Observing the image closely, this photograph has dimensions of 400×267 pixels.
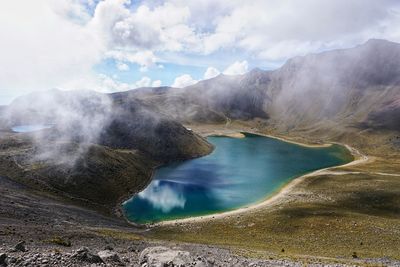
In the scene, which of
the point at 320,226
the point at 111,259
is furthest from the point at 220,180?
the point at 111,259

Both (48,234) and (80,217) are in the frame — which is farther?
(80,217)

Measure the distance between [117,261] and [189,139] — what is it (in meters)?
142

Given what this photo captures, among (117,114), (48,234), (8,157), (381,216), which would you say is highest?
(117,114)

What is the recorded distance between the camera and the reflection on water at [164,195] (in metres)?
90.0

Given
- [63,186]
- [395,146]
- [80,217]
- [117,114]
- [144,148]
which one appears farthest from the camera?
[395,146]

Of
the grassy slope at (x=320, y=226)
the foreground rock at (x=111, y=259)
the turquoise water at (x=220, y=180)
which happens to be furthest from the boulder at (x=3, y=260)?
the turquoise water at (x=220, y=180)

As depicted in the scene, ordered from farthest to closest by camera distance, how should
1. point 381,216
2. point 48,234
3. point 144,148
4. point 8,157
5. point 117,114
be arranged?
1. point 117,114
2. point 144,148
3. point 8,157
4. point 381,216
5. point 48,234

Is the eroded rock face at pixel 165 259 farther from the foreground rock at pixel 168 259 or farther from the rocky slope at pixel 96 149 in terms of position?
the rocky slope at pixel 96 149

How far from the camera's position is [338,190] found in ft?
307

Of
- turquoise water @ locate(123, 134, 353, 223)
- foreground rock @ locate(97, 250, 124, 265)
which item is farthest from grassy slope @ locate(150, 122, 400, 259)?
foreground rock @ locate(97, 250, 124, 265)

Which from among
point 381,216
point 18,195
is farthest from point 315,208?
point 18,195

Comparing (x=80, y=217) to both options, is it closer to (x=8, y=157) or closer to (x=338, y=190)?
(x=8, y=157)

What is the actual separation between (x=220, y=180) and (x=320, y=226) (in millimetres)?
53610

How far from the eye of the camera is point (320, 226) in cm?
6562
